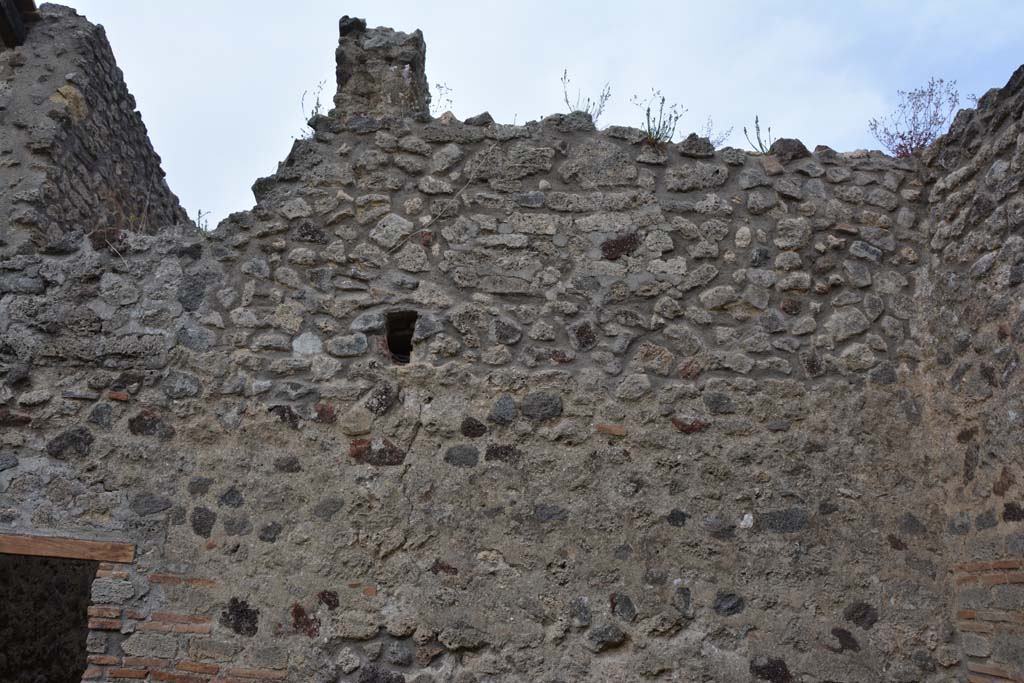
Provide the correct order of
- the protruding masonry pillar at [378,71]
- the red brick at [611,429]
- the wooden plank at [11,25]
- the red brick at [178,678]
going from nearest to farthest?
1. the red brick at [178,678]
2. the red brick at [611,429]
3. the protruding masonry pillar at [378,71]
4. the wooden plank at [11,25]

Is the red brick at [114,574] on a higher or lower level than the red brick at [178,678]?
higher

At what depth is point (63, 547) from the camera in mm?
3943

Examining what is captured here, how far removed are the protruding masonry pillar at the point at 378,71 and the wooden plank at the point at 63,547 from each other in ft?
7.70

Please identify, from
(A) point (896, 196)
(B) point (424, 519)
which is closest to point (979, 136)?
(A) point (896, 196)

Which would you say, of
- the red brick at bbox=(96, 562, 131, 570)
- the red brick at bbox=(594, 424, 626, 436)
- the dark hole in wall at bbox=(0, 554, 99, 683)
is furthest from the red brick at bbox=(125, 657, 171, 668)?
the dark hole in wall at bbox=(0, 554, 99, 683)

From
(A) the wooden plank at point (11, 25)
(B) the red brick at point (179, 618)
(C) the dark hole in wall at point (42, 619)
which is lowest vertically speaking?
(C) the dark hole in wall at point (42, 619)

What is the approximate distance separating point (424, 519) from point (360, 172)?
1.71 m

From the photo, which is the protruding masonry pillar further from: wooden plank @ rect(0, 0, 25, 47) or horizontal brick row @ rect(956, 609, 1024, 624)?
horizontal brick row @ rect(956, 609, 1024, 624)

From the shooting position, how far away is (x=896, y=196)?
460cm

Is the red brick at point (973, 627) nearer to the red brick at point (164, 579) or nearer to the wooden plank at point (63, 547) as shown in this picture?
the red brick at point (164, 579)

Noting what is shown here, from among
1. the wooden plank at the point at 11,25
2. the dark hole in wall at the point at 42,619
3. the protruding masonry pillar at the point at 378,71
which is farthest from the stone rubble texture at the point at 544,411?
the dark hole in wall at the point at 42,619

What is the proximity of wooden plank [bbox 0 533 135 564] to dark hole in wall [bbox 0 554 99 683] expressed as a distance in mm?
2369

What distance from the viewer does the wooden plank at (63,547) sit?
3934 mm

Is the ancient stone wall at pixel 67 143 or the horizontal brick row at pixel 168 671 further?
the ancient stone wall at pixel 67 143
